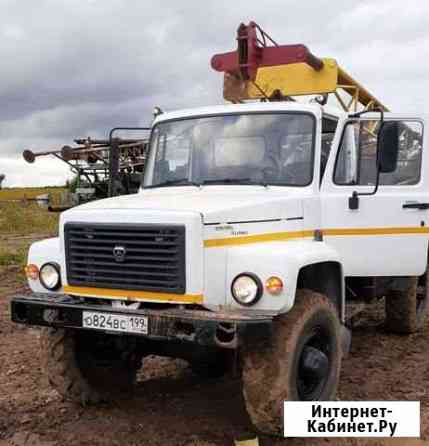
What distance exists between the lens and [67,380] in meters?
5.07

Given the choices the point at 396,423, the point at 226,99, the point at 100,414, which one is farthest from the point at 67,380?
the point at 226,99

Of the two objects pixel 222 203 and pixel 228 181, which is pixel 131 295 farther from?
pixel 228 181

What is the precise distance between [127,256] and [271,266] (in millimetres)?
1005

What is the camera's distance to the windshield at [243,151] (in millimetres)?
5094

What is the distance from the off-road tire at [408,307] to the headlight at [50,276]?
3.81 meters

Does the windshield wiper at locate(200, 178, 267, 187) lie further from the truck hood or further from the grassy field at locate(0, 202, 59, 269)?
the grassy field at locate(0, 202, 59, 269)

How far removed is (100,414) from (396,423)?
226 cm

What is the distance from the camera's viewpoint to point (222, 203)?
4500 millimetres

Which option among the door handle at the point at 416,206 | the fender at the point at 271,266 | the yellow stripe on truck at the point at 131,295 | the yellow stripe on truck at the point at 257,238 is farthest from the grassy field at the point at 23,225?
the fender at the point at 271,266

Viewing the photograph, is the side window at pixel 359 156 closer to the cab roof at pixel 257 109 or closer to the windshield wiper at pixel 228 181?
the cab roof at pixel 257 109

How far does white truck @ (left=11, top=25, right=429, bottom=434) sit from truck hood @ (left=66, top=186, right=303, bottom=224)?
0.04 feet

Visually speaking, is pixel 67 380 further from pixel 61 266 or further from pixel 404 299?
pixel 404 299

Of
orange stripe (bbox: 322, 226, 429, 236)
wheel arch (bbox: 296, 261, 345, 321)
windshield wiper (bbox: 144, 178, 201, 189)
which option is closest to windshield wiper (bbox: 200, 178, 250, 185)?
windshield wiper (bbox: 144, 178, 201, 189)

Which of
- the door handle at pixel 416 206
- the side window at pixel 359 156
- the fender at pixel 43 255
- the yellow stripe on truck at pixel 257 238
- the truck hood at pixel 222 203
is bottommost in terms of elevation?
the fender at pixel 43 255
